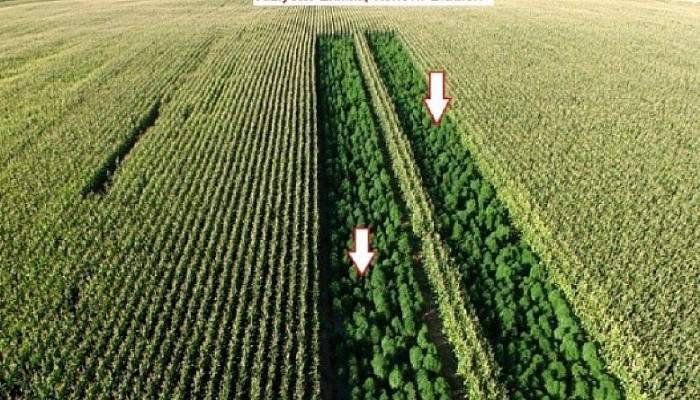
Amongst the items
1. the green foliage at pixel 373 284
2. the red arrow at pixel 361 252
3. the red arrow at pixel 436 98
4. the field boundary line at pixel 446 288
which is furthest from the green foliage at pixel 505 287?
the red arrow at pixel 361 252

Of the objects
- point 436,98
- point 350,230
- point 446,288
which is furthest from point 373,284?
point 436,98

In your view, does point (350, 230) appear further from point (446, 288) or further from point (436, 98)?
point (436, 98)

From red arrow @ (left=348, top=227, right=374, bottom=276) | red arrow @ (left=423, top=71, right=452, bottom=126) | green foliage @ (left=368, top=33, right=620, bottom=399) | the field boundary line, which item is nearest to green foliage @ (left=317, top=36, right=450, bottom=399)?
red arrow @ (left=348, top=227, right=374, bottom=276)

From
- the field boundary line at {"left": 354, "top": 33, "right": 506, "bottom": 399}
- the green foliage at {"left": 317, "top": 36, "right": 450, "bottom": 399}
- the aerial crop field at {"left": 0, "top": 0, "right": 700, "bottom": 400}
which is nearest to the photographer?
the field boundary line at {"left": 354, "top": 33, "right": 506, "bottom": 399}

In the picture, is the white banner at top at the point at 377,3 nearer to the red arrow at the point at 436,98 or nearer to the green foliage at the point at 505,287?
the red arrow at the point at 436,98

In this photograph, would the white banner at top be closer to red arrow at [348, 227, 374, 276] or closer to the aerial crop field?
the aerial crop field
